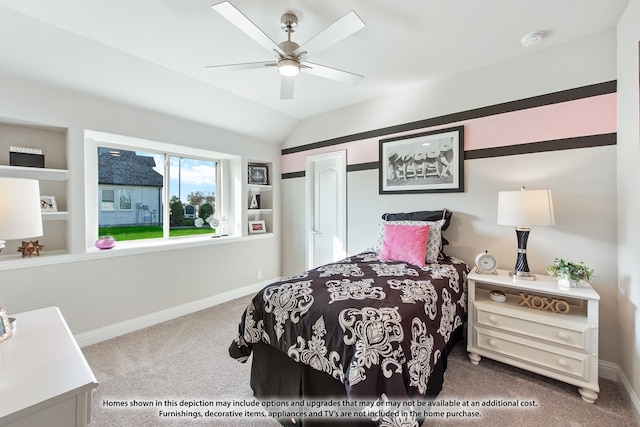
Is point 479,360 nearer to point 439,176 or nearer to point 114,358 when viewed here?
point 439,176

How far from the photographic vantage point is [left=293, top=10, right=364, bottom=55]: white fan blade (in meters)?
1.49

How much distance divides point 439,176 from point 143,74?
316cm

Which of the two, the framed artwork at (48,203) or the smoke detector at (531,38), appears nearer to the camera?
the smoke detector at (531,38)

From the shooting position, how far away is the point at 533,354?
1980 mm

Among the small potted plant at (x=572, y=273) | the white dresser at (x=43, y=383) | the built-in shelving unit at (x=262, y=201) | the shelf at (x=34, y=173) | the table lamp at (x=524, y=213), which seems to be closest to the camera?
the white dresser at (x=43, y=383)

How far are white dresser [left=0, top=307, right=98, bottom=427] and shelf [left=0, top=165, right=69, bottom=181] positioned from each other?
1.85m

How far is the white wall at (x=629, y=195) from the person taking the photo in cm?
169

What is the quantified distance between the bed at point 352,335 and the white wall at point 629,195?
1007 millimetres

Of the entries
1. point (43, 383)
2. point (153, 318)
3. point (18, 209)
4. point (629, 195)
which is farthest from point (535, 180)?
point (153, 318)

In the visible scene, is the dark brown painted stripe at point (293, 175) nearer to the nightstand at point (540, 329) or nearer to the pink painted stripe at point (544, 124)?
the pink painted stripe at point (544, 124)

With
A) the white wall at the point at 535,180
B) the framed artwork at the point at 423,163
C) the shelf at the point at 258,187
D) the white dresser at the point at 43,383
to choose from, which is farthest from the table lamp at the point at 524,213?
the shelf at the point at 258,187

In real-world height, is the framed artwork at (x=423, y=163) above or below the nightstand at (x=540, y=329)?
above

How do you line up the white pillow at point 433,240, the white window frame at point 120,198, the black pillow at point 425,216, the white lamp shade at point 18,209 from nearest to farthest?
1. the white lamp shade at point 18,209
2. the white pillow at point 433,240
3. the black pillow at point 425,216
4. the white window frame at point 120,198

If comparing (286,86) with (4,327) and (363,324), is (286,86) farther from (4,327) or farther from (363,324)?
(4,327)
